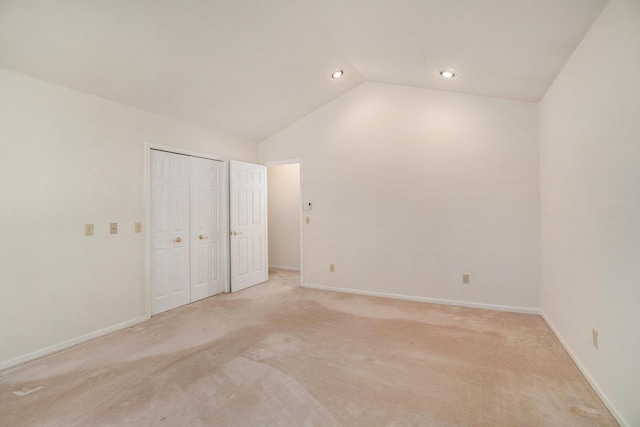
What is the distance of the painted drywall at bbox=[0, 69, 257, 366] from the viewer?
2.35 m

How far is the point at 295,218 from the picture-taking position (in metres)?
6.11

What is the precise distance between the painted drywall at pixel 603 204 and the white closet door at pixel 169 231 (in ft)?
13.7

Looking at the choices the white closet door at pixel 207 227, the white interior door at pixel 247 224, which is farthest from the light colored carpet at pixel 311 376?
the white interior door at pixel 247 224

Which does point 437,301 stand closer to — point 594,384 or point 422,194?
point 422,194

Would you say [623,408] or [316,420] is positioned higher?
[623,408]

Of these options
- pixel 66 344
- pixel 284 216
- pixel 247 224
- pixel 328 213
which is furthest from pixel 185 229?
pixel 284 216

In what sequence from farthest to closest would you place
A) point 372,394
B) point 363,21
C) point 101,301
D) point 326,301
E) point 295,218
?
point 295,218 < point 326,301 < point 101,301 < point 363,21 < point 372,394

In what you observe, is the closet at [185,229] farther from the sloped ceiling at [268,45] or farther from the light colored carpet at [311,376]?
the sloped ceiling at [268,45]

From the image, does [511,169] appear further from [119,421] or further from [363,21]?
[119,421]

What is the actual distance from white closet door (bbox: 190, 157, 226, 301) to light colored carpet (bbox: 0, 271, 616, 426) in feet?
2.63

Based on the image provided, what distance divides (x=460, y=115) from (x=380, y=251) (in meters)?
2.13

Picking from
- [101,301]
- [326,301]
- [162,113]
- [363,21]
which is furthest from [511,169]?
[101,301]

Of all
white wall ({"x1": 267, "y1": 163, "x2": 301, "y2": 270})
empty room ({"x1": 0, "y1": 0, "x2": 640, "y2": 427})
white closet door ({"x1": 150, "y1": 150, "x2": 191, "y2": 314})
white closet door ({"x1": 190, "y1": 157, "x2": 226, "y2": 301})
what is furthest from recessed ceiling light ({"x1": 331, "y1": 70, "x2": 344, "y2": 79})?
white wall ({"x1": 267, "y1": 163, "x2": 301, "y2": 270})

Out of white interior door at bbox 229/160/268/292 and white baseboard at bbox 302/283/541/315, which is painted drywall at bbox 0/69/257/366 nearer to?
white interior door at bbox 229/160/268/292
